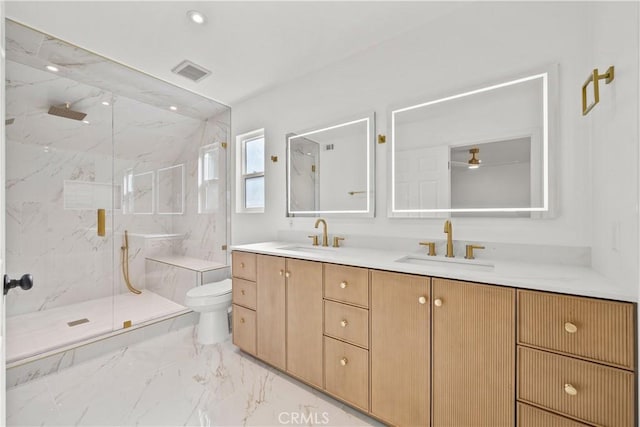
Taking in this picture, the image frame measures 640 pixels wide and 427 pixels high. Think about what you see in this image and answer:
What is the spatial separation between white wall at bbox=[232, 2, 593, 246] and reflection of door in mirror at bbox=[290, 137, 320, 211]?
0.42 ft

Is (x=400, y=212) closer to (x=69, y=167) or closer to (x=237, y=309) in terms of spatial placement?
(x=237, y=309)

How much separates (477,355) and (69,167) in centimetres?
356

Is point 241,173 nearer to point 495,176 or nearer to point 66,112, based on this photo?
point 66,112

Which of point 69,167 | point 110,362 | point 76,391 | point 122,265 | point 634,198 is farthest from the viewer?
point 122,265

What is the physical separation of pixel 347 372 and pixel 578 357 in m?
1.06

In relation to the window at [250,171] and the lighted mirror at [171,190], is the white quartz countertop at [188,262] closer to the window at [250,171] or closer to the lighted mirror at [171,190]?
the lighted mirror at [171,190]

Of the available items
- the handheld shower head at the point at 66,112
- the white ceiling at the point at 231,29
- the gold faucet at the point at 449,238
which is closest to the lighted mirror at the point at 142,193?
the handheld shower head at the point at 66,112

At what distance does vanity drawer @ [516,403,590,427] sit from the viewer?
97 centimetres

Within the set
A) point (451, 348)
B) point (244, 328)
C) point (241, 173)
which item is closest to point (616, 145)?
point (451, 348)

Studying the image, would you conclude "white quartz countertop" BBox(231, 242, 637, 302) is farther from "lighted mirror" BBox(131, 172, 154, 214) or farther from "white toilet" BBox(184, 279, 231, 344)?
"lighted mirror" BBox(131, 172, 154, 214)

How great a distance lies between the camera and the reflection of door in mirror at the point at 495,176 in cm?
146

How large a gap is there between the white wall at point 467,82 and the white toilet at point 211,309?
837mm

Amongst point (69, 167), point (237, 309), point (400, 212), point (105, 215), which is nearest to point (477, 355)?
point (400, 212)

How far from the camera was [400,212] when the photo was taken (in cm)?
187
